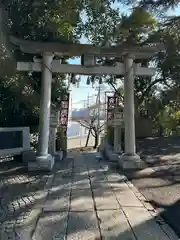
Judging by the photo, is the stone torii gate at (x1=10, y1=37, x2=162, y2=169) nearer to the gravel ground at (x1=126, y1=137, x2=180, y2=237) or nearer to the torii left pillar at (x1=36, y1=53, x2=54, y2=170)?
the torii left pillar at (x1=36, y1=53, x2=54, y2=170)

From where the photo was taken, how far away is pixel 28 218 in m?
3.64

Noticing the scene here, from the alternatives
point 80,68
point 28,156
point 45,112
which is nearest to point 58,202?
point 45,112

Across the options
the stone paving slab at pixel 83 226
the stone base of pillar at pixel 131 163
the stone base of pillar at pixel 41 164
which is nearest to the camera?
the stone paving slab at pixel 83 226

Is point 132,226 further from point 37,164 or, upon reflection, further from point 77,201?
point 37,164

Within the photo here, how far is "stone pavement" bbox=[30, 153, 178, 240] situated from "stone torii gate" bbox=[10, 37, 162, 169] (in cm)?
159

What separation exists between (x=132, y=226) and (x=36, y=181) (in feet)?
9.76

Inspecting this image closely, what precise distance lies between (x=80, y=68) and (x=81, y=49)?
50cm

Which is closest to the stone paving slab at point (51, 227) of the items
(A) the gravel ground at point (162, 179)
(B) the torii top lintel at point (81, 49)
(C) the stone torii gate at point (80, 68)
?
(A) the gravel ground at point (162, 179)

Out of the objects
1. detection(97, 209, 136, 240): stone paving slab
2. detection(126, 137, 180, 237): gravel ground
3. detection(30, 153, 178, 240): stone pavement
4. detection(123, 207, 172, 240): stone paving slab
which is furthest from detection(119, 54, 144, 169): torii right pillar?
detection(97, 209, 136, 240): stone paving slab

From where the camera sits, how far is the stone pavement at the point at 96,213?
3.16m

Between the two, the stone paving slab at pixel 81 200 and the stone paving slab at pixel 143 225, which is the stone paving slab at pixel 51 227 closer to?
the stone paving slab at pixel 81 200

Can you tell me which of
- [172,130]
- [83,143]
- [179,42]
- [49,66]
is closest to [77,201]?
[49,66]

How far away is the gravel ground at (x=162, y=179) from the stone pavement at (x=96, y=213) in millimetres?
165

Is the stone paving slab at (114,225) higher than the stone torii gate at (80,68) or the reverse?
the reverse
